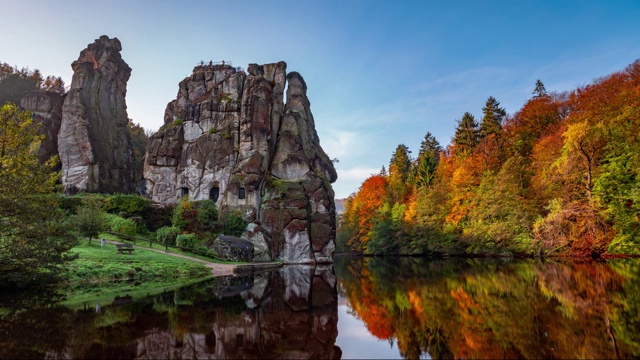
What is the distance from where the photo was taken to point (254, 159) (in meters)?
45.8

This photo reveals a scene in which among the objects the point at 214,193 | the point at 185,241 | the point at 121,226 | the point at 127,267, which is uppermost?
the point at 214,193

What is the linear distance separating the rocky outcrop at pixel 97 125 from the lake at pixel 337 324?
1520 inches

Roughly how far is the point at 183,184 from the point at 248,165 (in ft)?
33.3

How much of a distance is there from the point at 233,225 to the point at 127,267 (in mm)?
19961

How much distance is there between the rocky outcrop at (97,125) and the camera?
4703cm

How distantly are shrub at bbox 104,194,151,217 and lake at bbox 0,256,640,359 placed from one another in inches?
1086

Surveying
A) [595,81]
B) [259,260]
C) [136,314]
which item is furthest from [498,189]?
[136,314]

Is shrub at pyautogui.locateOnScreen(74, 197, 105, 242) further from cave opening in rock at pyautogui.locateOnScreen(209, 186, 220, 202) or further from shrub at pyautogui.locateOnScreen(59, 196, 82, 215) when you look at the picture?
cave opening in rock at pyautogui.locateOnScreen(209, 186, 220, 202)

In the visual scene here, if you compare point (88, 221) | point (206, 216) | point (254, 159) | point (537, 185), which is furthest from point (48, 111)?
point (537, 185)

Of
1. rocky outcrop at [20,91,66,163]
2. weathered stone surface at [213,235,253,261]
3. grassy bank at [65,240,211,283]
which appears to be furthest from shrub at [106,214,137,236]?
rocky outcrop at [20,91,66,163]

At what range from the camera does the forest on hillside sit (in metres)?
27.7

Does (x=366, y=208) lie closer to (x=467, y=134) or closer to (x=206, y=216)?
(x=467, y=134)

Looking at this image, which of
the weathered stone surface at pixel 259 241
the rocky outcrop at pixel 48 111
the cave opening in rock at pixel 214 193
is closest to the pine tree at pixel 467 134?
the weathered stone surface at pixel 259 241

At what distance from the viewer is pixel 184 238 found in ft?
103
